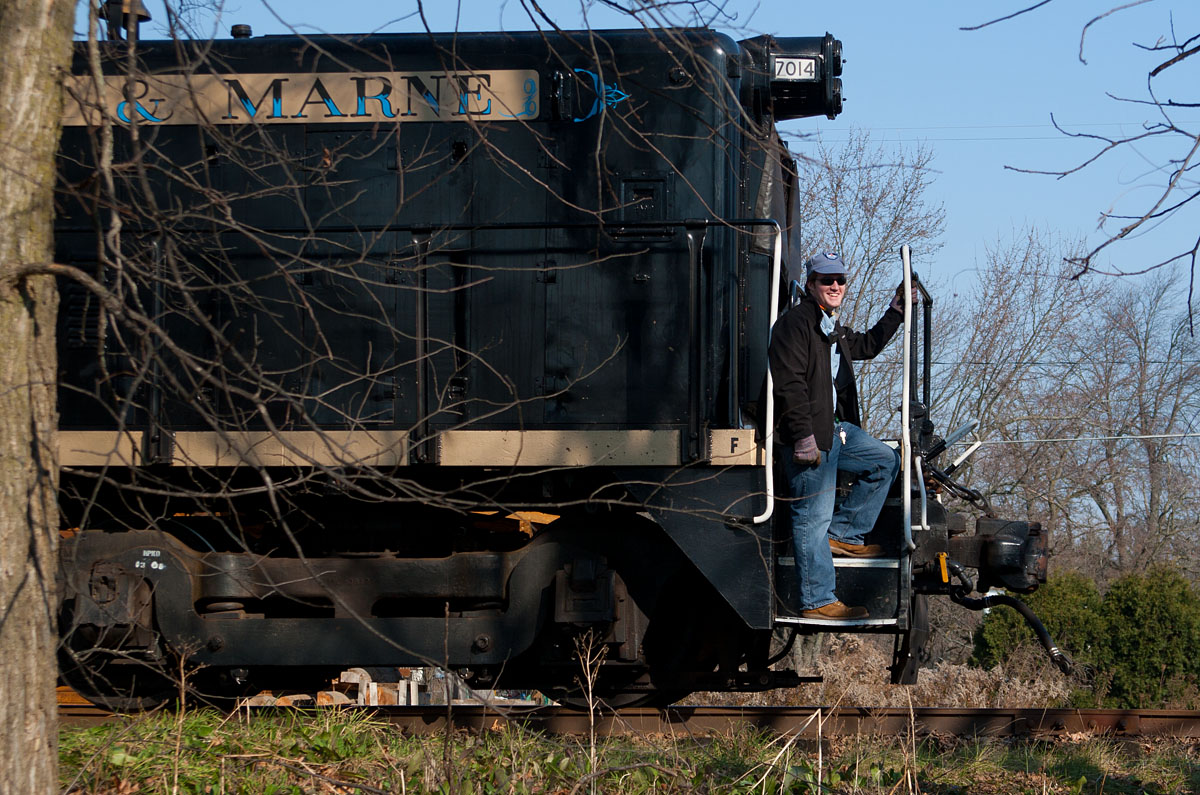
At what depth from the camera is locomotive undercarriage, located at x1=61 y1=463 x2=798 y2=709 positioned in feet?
18.9

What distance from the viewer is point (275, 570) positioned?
19.4 ft

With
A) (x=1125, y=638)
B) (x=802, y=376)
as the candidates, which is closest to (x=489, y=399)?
(x=802, y=376)

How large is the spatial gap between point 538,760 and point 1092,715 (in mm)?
3982

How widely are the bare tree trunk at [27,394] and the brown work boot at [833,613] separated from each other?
333cm

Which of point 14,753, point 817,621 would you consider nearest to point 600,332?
point 817,621

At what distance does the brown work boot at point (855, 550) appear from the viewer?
5645 mm

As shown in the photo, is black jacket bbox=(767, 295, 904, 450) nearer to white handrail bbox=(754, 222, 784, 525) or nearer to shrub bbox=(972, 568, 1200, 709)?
white handrail bbox=(754, 222, 784, 525)

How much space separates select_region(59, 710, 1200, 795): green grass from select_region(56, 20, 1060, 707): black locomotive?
0.56 m

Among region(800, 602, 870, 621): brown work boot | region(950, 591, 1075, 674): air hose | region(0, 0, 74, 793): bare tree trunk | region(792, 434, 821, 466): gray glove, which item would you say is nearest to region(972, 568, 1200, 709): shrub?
region(950, 591, 1075, 674): air hose

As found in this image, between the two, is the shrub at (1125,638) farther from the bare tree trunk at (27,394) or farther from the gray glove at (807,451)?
the bare tree trunk at (27,394)

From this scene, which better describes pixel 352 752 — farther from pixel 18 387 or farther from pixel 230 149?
pixel 230 149

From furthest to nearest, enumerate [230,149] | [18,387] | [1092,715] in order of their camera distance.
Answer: [1092,715]
[230,149]
[18,387]

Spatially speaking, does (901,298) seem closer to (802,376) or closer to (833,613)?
(802,376)

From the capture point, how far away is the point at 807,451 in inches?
211
